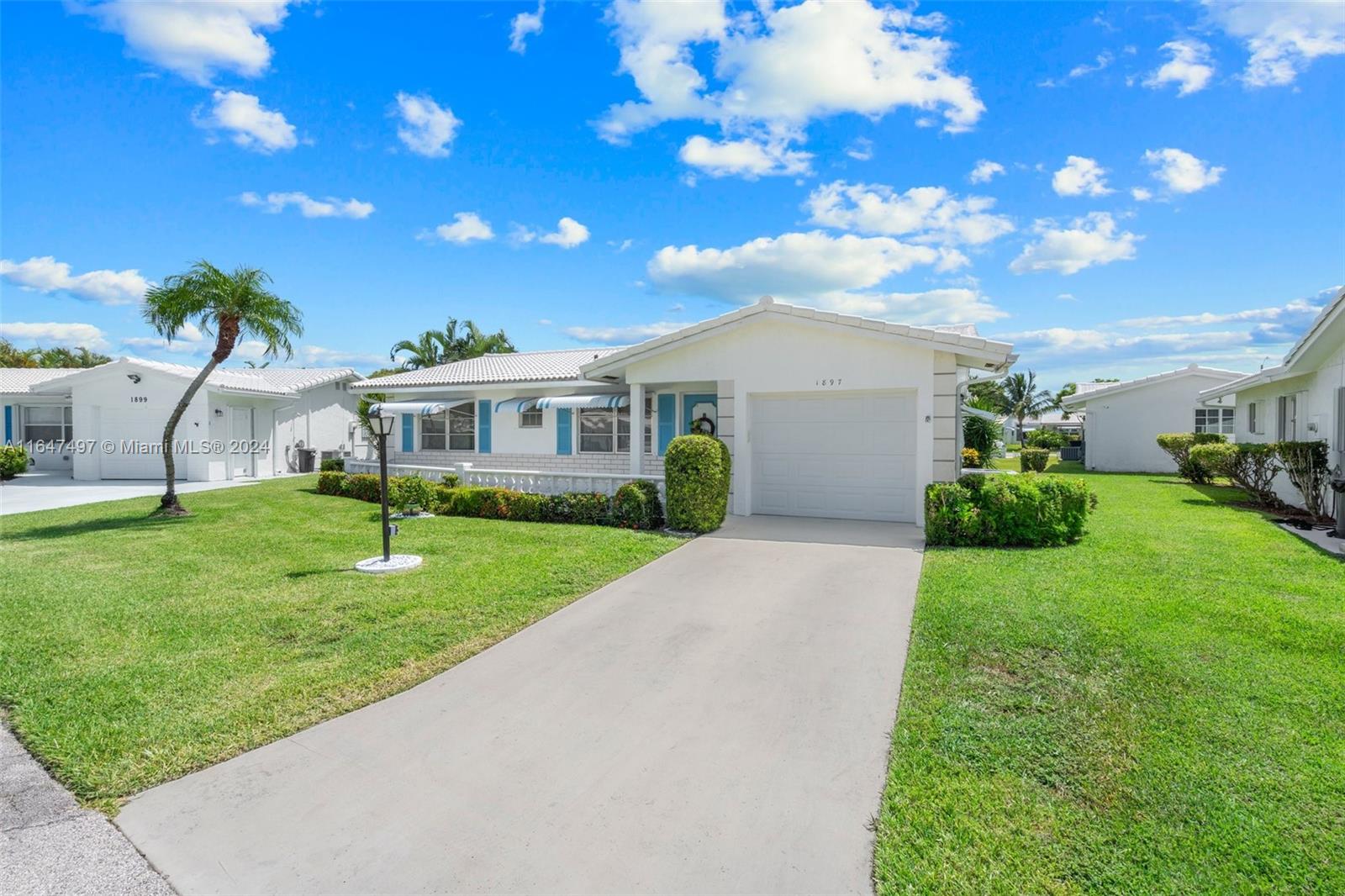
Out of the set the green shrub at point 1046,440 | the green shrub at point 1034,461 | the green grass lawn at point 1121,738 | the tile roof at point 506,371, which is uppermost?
the tile roof at point 506,371

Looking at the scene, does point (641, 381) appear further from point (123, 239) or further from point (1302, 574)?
point (123, 239)

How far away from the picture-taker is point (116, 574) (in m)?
9.66

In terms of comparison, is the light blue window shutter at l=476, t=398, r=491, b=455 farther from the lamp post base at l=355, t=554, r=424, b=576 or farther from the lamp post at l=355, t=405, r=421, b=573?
the lamp post base at l=355, t=554, r=424, b=576

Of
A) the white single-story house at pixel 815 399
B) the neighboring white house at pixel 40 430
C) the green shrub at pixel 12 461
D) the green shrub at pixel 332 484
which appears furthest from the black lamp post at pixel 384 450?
the neighboring white house at pixel 40 430

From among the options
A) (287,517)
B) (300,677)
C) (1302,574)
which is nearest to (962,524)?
(1302,574)

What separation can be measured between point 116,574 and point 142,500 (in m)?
11.2

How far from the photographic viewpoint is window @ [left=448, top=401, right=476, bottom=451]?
2231 cm

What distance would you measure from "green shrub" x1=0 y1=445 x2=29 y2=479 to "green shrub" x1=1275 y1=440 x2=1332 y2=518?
4123 cm

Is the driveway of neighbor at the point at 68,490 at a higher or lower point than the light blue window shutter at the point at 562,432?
lower

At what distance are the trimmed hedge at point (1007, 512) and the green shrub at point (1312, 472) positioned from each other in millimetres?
6586

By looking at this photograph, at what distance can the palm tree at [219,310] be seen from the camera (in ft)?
49.5

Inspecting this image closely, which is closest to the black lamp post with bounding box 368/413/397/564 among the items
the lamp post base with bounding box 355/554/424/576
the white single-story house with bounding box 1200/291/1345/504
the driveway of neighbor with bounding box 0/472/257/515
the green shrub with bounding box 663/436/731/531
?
the lamp post base with bounding box 355/554/424/576

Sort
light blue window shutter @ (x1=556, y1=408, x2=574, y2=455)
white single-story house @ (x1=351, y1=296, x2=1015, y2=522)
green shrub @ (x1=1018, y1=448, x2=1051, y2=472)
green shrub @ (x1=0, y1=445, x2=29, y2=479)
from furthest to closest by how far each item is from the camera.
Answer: green shrub @ (x1=1018, y1=448, x2=1051, y2=472) < green shrub @ (x1=0, y1=445, x2=29, y2=479) < light blue window shutter @ (x1=556, y1=408, x2=574, y2=455) < white single-story house @ (x1=351, y1=296, x2=1015, y2=522)

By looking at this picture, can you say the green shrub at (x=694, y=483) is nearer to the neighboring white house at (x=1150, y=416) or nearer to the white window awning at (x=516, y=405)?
the white window awning at (x=516, y=405)
